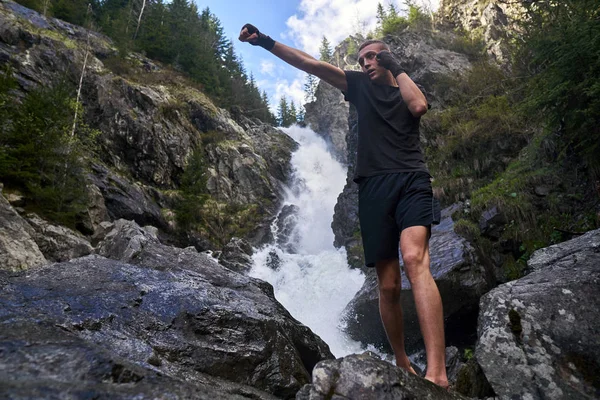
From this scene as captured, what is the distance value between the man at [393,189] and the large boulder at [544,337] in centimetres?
43

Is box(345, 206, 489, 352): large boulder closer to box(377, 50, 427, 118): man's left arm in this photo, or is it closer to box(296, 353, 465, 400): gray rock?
box(377, 50, 427, 118): man's left arm

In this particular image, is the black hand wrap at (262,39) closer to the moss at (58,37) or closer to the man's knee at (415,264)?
the man's knee at (415,264)

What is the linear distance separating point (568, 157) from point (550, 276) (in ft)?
20.5

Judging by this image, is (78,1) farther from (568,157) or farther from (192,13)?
(568,157)

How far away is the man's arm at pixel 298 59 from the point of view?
2842 millimetres

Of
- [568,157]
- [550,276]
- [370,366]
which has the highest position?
[568,157]

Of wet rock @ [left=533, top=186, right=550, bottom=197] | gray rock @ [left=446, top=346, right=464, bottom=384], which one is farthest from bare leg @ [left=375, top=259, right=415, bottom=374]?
wet rock @ [left=533, top=186, right=550, bottom=197]

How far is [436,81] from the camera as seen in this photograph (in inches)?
640

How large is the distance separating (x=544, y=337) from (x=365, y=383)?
1368 millimetres

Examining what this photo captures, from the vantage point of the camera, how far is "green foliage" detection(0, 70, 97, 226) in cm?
1104

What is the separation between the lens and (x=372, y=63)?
9.00 feet

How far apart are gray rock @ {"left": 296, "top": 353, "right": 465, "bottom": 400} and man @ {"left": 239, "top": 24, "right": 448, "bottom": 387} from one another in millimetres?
485

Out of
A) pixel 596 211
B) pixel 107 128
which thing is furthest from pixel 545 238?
pixel 107 128

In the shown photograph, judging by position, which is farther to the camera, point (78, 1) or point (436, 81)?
point (78, 1)
